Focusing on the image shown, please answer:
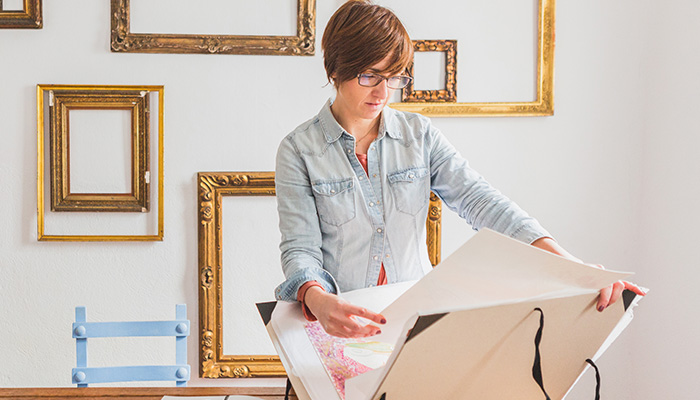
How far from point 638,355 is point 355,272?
1231 millimetres

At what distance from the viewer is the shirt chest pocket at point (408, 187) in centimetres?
117

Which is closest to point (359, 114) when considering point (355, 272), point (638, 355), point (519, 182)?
point (355, 272)

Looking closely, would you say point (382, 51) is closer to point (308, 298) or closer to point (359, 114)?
point (359, 114)

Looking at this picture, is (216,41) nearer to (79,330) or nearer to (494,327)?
(79,330)

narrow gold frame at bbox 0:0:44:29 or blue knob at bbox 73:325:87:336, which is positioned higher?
narrow gold frame at bbox 0:0:44:29

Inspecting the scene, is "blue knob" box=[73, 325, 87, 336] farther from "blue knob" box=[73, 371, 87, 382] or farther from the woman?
the woman

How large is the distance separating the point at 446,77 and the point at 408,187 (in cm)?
82

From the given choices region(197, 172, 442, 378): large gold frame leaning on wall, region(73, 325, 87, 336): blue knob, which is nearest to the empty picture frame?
region(197, 172, 442, 378): large gold frame leaning on wall

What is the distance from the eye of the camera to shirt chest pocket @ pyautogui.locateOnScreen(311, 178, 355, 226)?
1135mm

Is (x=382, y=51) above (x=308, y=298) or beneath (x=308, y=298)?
above

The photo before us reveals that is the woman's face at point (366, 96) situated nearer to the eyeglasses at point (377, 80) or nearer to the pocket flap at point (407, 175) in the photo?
the eyeglasses at point (377, 80)

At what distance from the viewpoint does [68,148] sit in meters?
1.87

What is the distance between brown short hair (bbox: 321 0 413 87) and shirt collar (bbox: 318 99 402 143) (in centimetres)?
11

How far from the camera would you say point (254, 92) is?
6.14ft
